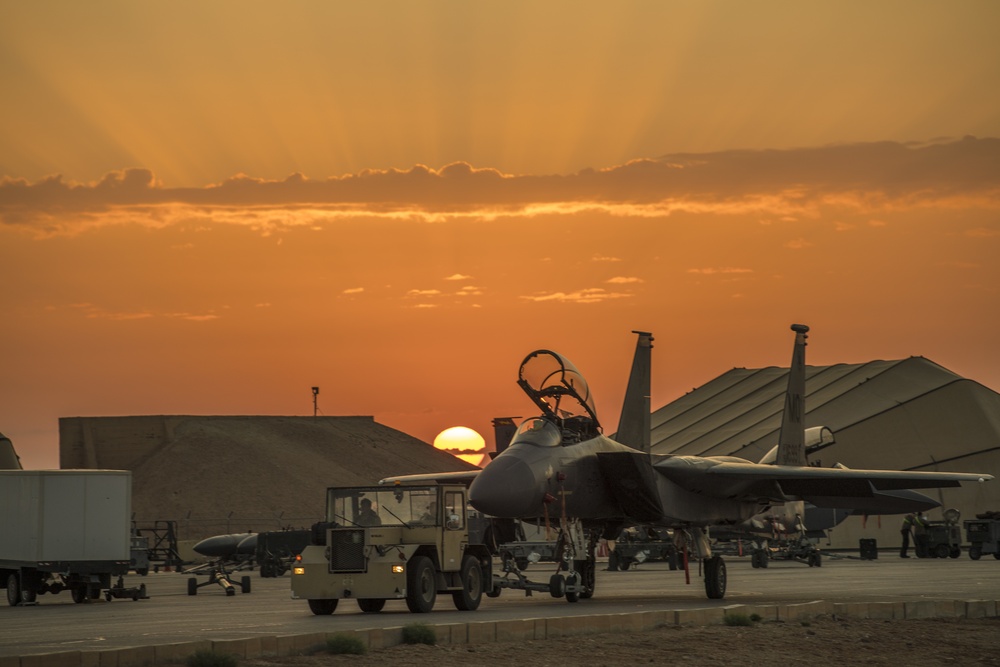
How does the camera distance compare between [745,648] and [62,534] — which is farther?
[62,534]

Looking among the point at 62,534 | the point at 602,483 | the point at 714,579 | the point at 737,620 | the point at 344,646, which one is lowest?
the point at 737,620

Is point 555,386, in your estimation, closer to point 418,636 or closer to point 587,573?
point 587,573

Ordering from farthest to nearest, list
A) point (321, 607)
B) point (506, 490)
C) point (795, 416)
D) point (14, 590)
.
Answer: point (795, 416), point (14, 590), point (506, 490), point (321, 607)

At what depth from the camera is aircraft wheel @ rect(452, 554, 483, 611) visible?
901 inches

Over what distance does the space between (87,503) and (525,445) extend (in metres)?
11.9

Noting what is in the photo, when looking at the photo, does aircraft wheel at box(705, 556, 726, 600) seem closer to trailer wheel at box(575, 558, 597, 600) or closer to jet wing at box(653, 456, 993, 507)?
jet wing at box(653, 456, 993, 507)

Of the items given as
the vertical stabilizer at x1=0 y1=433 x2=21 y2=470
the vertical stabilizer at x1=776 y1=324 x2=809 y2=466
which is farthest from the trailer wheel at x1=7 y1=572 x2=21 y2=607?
the vertical stabilizer at x1=0 y1=433 x2=21 y2=470

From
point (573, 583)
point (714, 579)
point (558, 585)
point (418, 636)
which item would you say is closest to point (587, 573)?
point (573, 583)

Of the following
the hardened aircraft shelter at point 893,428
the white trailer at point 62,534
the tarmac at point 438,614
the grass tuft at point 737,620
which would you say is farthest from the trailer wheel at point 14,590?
the hardened aircraft shelter at point 893,428

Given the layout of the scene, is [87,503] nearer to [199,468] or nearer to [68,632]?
[68,632]

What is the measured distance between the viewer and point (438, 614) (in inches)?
845

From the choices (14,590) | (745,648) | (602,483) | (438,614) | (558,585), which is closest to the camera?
(745,648)

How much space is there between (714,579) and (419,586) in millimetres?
6900

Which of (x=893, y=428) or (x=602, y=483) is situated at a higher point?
(x=893, y=428)
